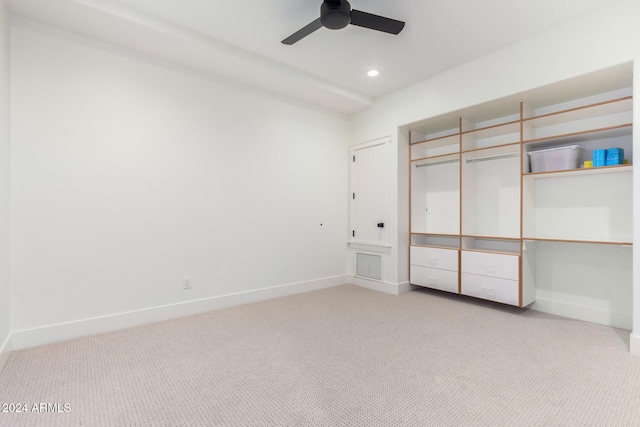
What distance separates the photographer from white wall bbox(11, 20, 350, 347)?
2.65 meters

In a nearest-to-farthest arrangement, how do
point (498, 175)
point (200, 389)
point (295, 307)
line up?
point (200, 389) < point (295, 307) < point (498, 175)

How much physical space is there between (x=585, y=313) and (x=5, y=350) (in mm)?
5116

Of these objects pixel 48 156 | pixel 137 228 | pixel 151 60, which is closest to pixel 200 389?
pixel 137 228

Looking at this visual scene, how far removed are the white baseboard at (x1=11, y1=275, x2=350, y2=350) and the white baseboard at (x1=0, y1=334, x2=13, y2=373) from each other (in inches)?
3.5

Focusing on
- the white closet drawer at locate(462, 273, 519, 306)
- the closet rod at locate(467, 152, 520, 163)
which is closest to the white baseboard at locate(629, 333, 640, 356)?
the white closet drawer at locate(462, 273, 519, 306)

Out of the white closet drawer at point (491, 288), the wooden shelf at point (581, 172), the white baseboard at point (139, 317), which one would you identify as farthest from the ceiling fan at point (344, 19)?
the white baseboard at point (139, 317)

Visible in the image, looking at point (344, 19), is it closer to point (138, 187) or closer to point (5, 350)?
point (138, 187)

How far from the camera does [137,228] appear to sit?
313cm

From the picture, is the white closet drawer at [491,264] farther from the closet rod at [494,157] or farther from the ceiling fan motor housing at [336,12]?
the ceiling fan motor housing at [336,12]

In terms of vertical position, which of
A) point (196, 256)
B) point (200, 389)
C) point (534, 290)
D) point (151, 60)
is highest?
point (151, 60)

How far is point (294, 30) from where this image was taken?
296 centimetres

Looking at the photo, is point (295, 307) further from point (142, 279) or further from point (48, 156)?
point (48, 156)

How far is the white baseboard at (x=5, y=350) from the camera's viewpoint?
2238 mm

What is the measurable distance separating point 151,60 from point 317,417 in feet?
11.4
